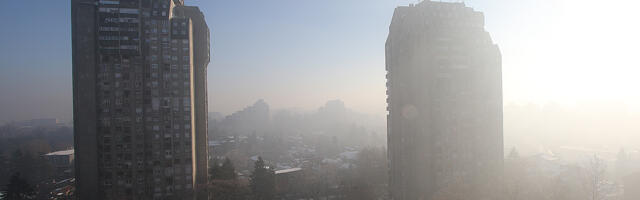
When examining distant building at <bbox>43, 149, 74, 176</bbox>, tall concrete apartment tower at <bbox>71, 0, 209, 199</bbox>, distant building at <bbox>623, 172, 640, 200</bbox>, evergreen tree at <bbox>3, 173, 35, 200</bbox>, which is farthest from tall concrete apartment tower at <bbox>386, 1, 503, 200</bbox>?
distant building at <bbox>43, 149, 74, 176</bbox>

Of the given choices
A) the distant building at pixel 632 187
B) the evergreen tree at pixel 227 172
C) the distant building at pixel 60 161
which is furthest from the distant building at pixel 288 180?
the distant building at pixel 632 187

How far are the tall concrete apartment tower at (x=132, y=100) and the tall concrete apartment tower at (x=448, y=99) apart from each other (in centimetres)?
1792

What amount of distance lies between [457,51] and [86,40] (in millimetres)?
27941

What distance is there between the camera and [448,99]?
28328mm

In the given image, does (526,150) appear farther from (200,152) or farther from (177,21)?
(177,21)

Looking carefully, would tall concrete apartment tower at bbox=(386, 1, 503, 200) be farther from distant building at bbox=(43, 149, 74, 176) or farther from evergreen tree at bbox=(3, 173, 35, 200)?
distant building at bbox=(43, 149, 74, 176)

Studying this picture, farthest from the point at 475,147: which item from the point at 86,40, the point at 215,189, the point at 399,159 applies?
the point at 86,40

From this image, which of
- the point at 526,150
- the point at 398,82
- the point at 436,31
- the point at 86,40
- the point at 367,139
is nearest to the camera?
the point at 86,40

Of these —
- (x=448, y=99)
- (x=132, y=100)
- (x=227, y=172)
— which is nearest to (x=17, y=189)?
(x=132, y=100)

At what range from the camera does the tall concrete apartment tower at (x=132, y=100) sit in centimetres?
2598

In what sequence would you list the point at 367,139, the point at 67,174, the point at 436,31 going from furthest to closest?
the point at 367,139 < the point at 67,174 < the point at 436,31

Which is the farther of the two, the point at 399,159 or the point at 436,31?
the point at 399,159

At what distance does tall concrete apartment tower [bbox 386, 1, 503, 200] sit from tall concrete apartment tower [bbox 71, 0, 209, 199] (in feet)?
58.8

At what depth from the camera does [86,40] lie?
2583 cm
